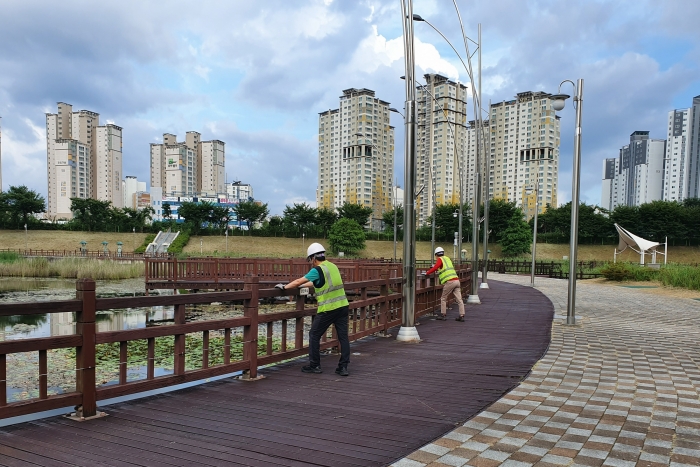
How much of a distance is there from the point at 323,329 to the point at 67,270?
111 feet

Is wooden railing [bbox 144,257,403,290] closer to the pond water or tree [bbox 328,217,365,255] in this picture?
the pond water

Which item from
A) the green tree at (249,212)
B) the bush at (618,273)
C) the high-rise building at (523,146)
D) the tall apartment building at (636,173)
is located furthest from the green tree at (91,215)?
the tall apartment building at (636,173)

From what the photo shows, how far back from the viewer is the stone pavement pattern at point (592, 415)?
12.8 ft

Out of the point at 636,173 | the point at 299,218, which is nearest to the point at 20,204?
the point at 299,218

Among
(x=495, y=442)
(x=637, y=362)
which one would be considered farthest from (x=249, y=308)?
(x=637, y=362)

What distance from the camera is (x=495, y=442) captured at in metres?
4.18

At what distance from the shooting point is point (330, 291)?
21.2ft

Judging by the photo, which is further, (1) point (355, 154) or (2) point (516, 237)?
(1) point (355, 154)

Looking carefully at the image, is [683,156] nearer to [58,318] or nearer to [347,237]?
[347,237]

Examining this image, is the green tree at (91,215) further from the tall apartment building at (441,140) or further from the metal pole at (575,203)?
the metal pole at (575,203)

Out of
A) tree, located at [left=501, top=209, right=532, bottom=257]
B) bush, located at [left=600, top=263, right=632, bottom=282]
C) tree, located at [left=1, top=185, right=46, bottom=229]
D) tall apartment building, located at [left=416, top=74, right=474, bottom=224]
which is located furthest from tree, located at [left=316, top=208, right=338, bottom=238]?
bush, located at [left=600, top=263, right=632, bottom=282]

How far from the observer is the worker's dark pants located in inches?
256

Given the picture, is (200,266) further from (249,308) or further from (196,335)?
(249,308)

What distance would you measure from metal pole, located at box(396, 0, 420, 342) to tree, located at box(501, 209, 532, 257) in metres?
62.7
